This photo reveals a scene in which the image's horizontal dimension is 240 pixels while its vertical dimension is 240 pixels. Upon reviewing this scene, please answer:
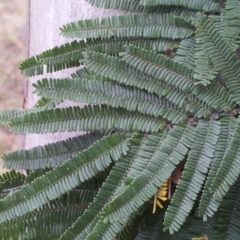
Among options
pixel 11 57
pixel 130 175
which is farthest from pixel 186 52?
pixel 11 57

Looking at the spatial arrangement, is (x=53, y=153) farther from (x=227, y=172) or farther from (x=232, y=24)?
(x=232, y=24)

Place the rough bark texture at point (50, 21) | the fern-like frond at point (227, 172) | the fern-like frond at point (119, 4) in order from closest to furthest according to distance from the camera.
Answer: the fern-like frond at point (227, 172) → the fern-like frond at point (119, 4) → the rough bark texture at point (50, 21)

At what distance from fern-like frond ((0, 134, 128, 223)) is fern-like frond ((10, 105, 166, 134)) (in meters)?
0.06

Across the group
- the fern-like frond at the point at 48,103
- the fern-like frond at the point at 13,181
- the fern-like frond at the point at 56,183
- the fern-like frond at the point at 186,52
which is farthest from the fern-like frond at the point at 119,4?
the fern-like frond at the point at 13,181

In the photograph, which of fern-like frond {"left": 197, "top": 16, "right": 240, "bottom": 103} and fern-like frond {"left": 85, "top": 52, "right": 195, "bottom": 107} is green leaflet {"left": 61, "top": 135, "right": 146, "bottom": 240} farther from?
fern-like frond {"left": 197, "top": 16, "right": 240, "bottom": 103}

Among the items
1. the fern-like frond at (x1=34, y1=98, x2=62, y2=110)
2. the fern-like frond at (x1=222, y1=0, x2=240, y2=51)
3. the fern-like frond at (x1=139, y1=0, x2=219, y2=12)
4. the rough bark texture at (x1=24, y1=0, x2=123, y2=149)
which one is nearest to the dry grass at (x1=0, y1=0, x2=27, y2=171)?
the rough bark texture at (x1=24, y1=0, x2=123, y2=149)

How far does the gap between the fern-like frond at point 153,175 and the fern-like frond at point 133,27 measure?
9.3 inches

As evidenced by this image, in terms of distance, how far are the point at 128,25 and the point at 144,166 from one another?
34cm

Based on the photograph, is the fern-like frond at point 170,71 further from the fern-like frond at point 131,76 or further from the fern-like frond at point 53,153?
the fern-like frond at point 53,153

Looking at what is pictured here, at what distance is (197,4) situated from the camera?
0.95 metres

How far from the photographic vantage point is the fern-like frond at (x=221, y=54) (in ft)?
2.78

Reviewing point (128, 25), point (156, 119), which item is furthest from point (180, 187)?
point (128, 25)

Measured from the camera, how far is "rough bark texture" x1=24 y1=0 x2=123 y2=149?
1.11 metres

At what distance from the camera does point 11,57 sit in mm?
2479
